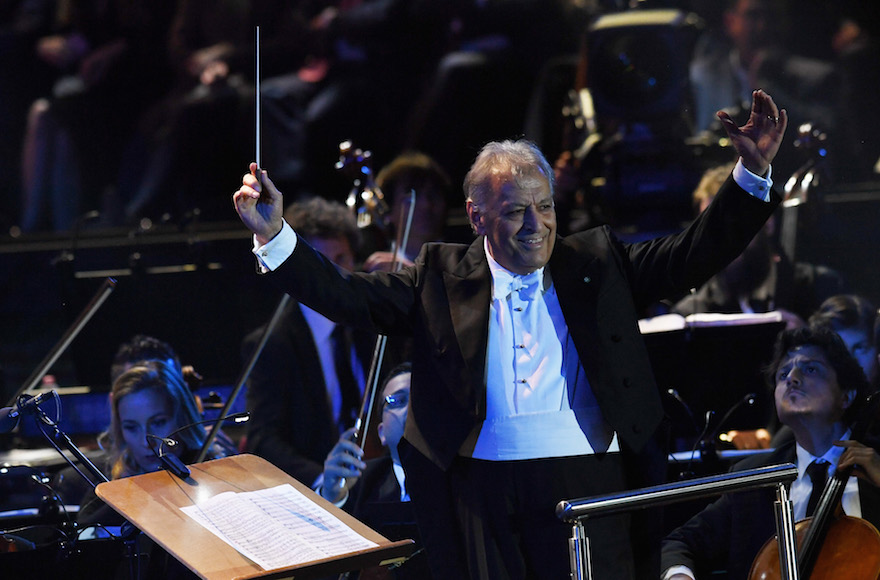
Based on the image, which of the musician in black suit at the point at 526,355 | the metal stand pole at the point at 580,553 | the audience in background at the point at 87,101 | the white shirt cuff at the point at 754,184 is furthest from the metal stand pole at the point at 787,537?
the audience in background at the point at 87,101

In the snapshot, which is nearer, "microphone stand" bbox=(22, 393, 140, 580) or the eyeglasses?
"microphone stand" bbox=(22, 393, 140, 580)

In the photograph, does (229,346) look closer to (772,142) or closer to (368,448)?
(368,448)

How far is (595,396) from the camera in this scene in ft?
8.12

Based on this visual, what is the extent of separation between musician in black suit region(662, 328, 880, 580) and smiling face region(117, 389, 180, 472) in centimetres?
167

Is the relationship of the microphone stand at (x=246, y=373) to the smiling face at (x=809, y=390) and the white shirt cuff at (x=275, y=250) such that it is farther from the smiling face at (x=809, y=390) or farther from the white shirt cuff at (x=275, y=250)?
the smiling face at (x=809, y=390)

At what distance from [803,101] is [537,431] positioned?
14.8ft

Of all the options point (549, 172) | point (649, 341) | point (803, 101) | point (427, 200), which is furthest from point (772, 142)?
point (803, 101)

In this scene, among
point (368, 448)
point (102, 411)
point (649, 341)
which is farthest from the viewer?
point (102, 411)

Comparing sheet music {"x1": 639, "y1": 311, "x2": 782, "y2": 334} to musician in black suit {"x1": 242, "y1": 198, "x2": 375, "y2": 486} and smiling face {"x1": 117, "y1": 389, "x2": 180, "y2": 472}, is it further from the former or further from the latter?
smiling face {"x1": 117, "y1": 389, "x2": 180, "y2": 472}

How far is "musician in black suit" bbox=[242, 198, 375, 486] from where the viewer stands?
13.6 feet

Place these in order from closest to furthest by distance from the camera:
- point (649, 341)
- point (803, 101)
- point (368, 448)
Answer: point (649, 341), point (368, 448), point (803, 101)

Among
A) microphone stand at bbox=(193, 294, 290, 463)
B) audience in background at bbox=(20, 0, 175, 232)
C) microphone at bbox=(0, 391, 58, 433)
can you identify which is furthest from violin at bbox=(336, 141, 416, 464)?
audience in background at bbox=(20, 0, 175, 232)

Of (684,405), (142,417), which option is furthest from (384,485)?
(684,405)

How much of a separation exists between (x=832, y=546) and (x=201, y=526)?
5.57ft
